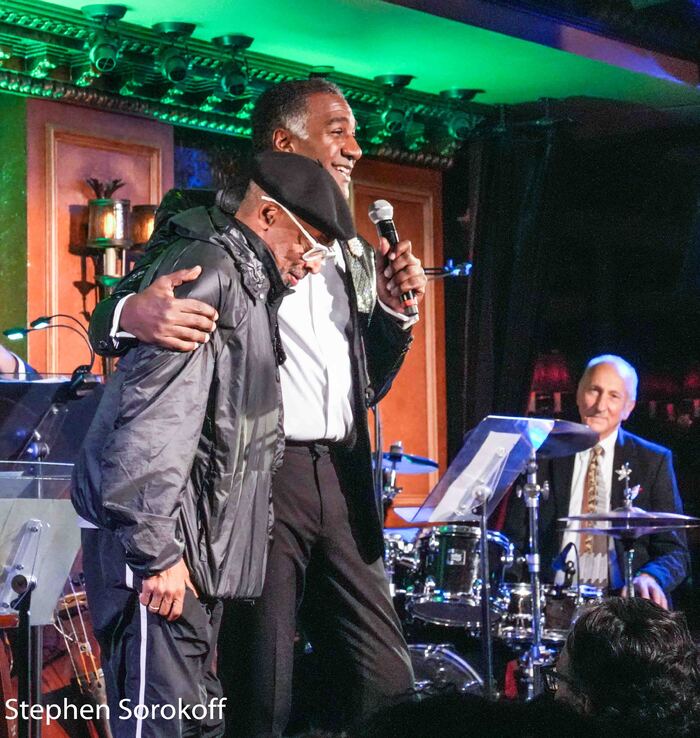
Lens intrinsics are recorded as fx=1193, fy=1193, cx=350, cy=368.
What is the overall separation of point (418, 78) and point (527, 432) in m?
3.00

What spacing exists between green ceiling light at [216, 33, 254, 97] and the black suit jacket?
2.39 meters

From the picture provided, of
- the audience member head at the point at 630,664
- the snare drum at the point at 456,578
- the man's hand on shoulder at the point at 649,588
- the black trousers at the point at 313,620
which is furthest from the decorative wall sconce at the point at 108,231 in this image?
the audience member head at the point at 630,664

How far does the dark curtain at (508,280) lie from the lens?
23.0 feet

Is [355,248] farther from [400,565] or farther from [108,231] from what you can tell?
[108,231]

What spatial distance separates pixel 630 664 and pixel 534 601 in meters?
3.20

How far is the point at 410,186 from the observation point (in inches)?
285

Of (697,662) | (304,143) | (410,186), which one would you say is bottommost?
(697,662)

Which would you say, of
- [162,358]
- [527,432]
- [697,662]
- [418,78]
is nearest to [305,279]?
[162,358]

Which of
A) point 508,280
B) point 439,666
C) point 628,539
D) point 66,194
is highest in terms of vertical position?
point 66,194

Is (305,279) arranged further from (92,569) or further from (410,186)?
(410,186)

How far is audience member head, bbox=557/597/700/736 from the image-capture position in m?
1.49

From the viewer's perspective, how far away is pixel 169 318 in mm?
2090

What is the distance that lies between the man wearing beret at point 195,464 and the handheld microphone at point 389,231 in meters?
0.27

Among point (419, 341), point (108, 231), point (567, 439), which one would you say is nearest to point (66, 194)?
point (108, 231)
